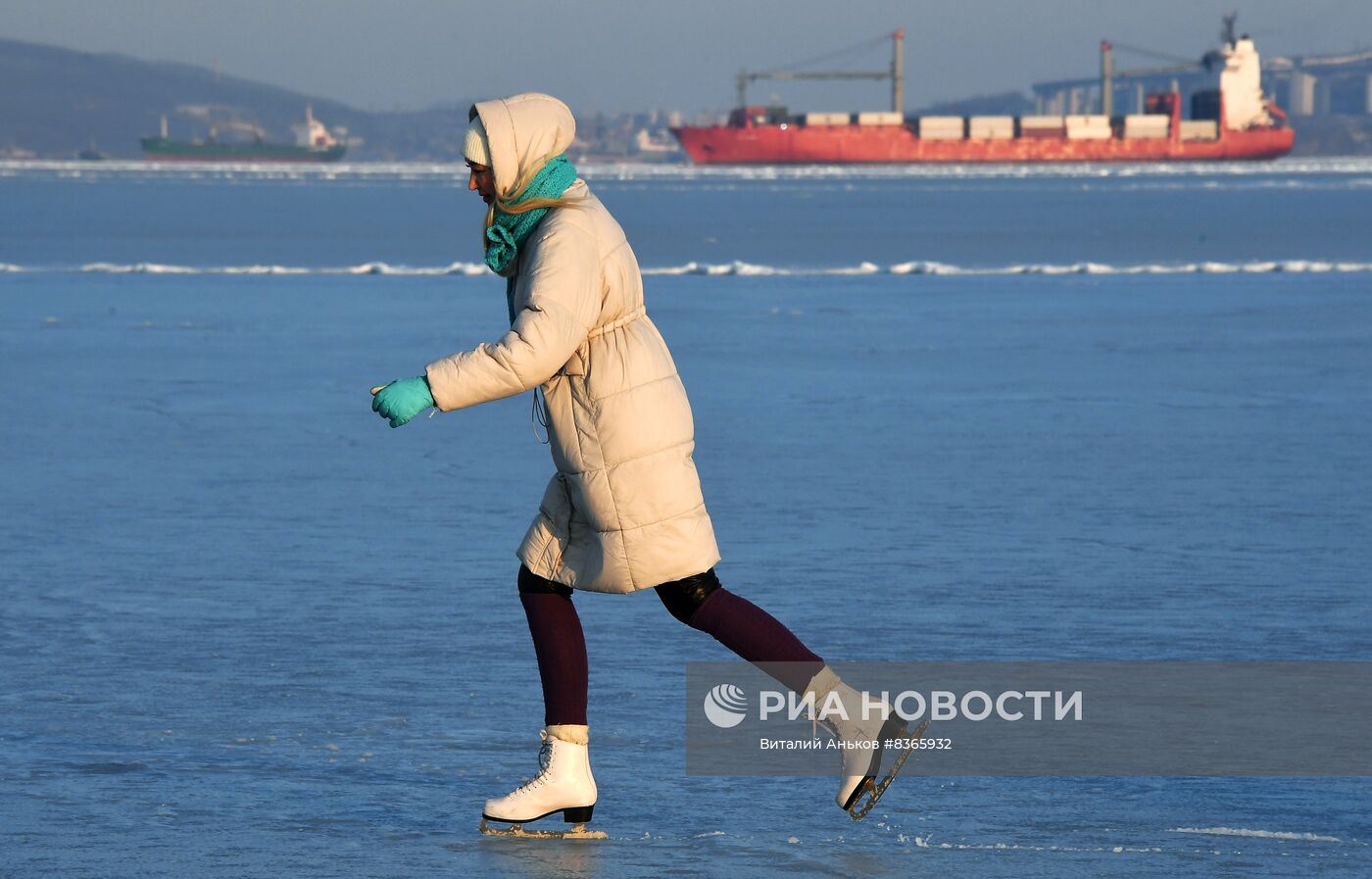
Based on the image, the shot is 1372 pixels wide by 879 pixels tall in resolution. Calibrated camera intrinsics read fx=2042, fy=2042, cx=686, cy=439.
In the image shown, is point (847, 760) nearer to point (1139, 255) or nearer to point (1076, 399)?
point (1076, 399)

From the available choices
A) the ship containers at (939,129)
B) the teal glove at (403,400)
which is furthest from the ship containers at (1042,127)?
the teal glove at (403,400)

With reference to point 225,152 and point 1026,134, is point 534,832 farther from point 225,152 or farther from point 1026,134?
point 225,152

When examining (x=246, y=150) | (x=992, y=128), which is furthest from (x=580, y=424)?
(x=246, y=150)

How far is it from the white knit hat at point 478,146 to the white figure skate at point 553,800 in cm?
99

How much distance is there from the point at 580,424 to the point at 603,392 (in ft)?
0.23

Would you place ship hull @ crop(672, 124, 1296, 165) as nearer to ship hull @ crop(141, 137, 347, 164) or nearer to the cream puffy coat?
ship hull @ crop(141, 137, 347, 164)

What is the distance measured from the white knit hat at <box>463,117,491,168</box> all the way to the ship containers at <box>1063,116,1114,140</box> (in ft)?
389

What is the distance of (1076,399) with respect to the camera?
32.5ft

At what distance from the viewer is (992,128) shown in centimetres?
12038

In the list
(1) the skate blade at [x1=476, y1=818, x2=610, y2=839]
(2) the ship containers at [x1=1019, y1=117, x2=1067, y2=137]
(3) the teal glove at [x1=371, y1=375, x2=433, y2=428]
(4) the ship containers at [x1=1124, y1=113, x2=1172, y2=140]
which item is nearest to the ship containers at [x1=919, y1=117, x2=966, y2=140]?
(2) the ship containers at [x1=1019, y1=117, x2=1067, y2=137]

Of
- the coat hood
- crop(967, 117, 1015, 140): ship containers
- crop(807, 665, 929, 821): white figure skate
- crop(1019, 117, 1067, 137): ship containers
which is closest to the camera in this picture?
the coat hood

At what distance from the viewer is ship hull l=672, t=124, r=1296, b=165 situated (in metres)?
116

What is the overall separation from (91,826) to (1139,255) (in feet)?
75.9

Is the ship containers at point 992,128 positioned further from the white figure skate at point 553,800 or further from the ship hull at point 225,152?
the white figure skate at point 553,800
